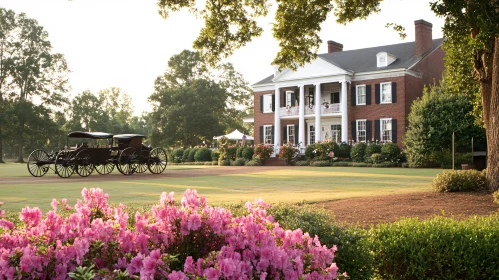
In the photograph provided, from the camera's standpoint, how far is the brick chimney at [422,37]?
35750mm

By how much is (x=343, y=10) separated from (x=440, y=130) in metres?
16.0

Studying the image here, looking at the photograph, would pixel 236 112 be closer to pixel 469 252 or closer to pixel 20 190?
pixel 20 190

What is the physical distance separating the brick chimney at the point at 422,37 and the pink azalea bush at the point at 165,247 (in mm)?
35735

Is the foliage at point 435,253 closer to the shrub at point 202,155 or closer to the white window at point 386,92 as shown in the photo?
the white window at point 386,92

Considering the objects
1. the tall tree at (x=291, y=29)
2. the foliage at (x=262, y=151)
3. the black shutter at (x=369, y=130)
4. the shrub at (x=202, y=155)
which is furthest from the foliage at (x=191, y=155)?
the tall tree at (x=291, y=29)

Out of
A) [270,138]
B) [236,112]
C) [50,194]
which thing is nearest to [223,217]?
[50,194]

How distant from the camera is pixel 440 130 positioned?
26.5 metres

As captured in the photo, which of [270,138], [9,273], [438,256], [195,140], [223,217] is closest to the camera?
[9,273]

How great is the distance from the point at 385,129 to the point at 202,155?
45.9 ft

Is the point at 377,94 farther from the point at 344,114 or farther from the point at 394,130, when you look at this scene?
the point at 394,130

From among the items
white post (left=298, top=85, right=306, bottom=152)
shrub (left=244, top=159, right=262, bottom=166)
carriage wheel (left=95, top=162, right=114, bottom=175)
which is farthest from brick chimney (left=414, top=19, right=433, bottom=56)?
carriage wheel (left=95, top=162, right=114, bottom=175)

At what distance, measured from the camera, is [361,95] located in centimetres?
3634

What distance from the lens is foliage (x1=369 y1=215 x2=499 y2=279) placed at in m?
4.62

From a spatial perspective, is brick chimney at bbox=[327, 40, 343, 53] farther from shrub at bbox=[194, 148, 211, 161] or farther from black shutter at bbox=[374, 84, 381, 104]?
shrub at bbox=[194, 148, 211, 161]
